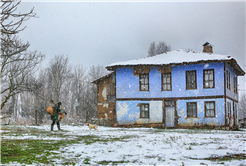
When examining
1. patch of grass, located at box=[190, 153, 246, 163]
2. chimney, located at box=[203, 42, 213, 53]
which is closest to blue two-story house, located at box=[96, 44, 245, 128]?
chimney, located at box=[203, 42, 213, 53]

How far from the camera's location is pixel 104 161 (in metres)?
8.12

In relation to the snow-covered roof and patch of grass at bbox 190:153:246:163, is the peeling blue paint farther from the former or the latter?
patch of grass at bbox 190:153:246:163

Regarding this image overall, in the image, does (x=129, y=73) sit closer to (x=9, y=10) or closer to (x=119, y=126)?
(x=119, y=126)

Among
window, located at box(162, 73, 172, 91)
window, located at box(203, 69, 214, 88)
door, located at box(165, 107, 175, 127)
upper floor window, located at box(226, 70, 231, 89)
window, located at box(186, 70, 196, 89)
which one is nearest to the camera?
window, located at box(203, 69, 214, 88)

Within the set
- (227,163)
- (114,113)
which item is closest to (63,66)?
(114,113)

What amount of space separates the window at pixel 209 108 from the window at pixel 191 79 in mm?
1942

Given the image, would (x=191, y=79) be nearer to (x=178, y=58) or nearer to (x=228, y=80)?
(x=178, y=58)

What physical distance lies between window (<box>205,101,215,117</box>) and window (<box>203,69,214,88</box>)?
1.51 metres

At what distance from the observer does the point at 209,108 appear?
85.3ft

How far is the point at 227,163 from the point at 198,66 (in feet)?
65.2

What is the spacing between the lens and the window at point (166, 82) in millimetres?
27514

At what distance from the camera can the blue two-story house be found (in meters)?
25.8

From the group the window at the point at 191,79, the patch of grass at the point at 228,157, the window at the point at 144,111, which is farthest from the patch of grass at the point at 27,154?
the window at the point at 191,79

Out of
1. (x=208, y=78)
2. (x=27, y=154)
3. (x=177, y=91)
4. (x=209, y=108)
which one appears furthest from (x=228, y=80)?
(x=27, y=154)
